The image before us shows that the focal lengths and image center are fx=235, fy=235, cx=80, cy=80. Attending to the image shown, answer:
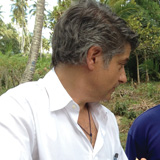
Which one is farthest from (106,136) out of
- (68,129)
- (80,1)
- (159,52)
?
(159,52)

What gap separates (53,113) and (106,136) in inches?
17.4

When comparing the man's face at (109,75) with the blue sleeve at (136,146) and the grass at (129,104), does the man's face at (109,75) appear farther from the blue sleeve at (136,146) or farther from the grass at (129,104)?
the grass at (129,104)

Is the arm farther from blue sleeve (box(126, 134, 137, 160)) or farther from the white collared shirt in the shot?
blue sleeve (box(126, 134, 137, 160))

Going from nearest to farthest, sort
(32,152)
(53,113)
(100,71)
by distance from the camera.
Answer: (32,152), (53,113), (100,71)

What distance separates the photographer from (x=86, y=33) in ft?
4.08

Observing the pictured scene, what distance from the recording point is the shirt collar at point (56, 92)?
1.19m

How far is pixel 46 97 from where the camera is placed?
1.20m

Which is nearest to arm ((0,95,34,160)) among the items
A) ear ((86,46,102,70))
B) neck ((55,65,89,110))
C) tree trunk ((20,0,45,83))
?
neck ((55,65,89,110))

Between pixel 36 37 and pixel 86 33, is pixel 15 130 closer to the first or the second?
pixel 86 33

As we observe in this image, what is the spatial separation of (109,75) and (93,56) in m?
0.15

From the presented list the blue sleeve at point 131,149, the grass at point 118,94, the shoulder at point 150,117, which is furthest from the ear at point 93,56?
the grass at point 118,94

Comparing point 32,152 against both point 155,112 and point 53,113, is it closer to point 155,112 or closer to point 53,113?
point 53,113

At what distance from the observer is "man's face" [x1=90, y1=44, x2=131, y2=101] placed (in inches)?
52.1

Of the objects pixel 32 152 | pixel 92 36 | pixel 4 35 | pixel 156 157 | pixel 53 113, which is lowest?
pixel 156 157
